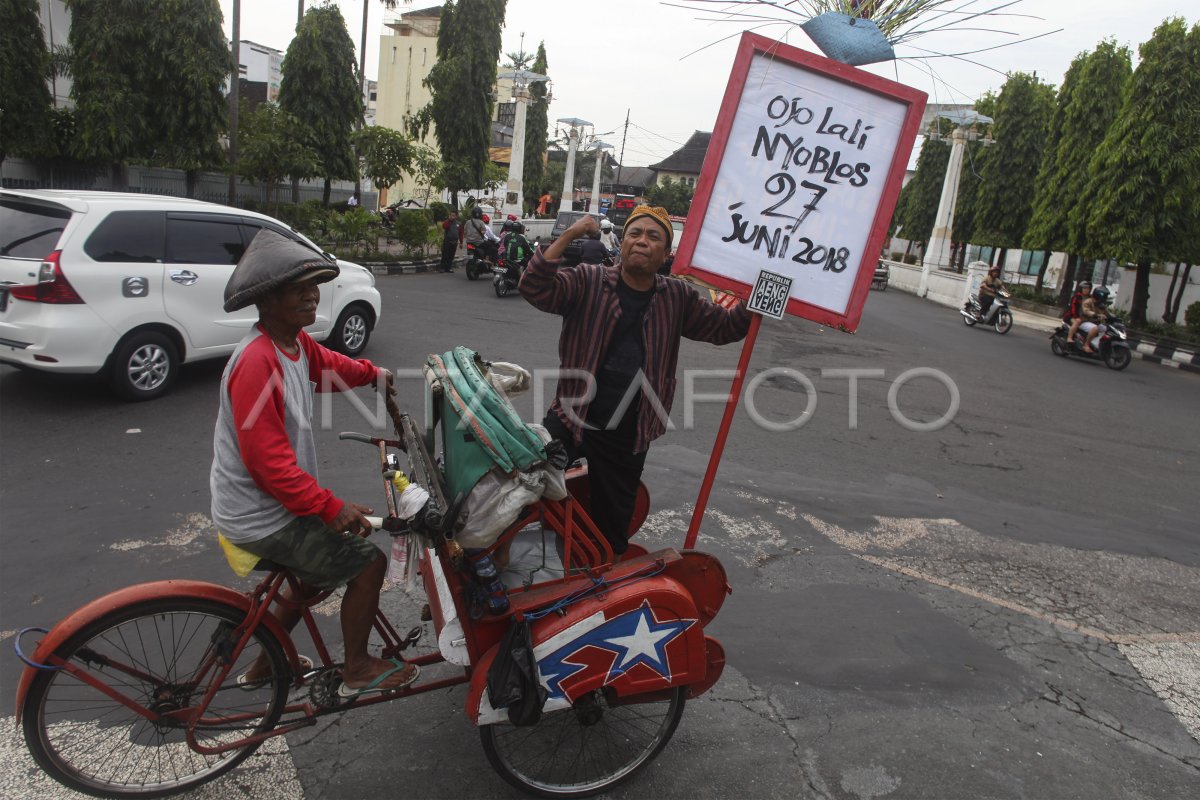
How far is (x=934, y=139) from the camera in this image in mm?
34875

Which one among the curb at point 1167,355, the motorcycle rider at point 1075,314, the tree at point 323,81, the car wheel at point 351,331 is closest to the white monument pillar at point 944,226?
the curb at point 1167,355

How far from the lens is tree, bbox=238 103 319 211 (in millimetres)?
17531

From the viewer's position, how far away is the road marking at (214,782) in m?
2.44

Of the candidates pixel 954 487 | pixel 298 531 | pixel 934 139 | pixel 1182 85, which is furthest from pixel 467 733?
pixel 934 139

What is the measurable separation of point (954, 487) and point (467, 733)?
4900 millimetres

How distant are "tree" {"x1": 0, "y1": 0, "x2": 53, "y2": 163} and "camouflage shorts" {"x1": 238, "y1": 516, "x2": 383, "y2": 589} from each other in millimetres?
17616

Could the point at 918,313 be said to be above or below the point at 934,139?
below

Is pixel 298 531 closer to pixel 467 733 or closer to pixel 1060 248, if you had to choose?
pixel 467 733

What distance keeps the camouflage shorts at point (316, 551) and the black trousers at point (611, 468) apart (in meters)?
0.88

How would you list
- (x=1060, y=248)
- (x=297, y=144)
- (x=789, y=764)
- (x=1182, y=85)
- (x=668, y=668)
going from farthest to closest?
(x=1060, y=248)
(x=297, y=144)
(x=1182, y=85)
(x=789, y=764)
(x=668, y=668)

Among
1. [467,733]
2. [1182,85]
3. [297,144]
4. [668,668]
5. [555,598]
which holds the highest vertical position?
[1182,85]

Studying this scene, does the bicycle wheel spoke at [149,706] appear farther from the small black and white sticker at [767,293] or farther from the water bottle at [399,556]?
the small black and white sticker at [767,293]

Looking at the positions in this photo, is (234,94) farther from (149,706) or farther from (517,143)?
(149,706)

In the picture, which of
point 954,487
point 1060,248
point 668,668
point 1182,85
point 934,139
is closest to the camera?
point 668,668
